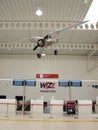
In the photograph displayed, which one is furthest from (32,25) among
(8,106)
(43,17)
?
(8,106)

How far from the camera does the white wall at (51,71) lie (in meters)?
21.7

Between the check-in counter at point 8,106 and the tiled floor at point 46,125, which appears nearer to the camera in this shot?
the tiled floor at point 46,125

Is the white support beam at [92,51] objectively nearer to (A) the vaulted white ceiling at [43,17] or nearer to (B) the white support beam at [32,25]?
(A) the vaulted white ceiling at [43,17]

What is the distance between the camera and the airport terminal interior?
39.1 ft

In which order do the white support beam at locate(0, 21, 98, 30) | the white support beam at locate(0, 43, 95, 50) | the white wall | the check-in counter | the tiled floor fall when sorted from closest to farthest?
the tiled floor < the white support beam at locate(0, 21, 98, 30) < the check-in counter < the white support beam at locate(0, 43, 95, 50) < the white wall

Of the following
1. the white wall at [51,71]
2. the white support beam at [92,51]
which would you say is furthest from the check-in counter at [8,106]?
the white support beam at [92,51]

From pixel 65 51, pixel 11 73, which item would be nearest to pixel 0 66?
pixel 11 73

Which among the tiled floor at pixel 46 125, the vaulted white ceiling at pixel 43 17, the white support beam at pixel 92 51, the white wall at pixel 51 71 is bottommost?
the tiled floor at pixel 46 125

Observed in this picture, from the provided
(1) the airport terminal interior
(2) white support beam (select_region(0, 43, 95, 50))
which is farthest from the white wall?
(2) white support beam (select_region(0, 43, 95, 50))

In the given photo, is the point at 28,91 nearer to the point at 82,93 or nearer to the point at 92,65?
the point at 82,93

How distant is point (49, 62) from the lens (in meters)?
23.0

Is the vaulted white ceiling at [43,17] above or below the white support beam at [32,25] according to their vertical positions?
above

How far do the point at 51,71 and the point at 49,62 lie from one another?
1110 mm

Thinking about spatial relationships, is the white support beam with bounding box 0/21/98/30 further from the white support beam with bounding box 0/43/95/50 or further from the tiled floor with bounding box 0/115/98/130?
the tiled floor with bounding box 0/115/98/130
